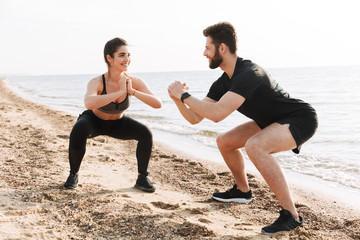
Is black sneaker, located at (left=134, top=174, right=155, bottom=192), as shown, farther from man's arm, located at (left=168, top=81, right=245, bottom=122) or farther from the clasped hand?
man's arm, located at (left=168, top=81, right=245, bottom=122)

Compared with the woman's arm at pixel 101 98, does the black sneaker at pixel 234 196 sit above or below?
below

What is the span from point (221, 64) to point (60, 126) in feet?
22.9

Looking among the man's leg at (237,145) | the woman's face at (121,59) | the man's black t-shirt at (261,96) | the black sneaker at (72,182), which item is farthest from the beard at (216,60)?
the black sneaker at (72,182)

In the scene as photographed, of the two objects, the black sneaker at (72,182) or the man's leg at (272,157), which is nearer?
the man's leg at (272,157)

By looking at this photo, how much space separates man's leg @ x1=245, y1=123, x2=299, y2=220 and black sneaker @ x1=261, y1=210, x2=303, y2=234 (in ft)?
0.18

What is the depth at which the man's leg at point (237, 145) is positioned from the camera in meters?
3.90

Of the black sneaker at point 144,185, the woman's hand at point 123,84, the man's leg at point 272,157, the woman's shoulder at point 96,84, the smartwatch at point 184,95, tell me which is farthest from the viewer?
the black sneaker at point 144,185

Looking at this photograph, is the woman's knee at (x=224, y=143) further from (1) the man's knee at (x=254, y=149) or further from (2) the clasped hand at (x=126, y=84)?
(2) the clasped hand at (x=126, y=84)

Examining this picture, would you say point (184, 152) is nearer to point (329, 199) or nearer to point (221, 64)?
point (329, 199)

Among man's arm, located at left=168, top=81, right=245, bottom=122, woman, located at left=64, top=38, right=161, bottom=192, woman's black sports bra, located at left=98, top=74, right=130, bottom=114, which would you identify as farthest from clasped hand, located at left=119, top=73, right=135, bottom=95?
man's arm, located at left=168, top=81, right=245, bottom=122

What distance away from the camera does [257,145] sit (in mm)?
3246

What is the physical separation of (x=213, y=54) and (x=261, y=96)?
0.70m

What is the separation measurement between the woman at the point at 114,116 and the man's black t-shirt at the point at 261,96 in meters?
1.30

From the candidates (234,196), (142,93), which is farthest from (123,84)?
(234,196)
